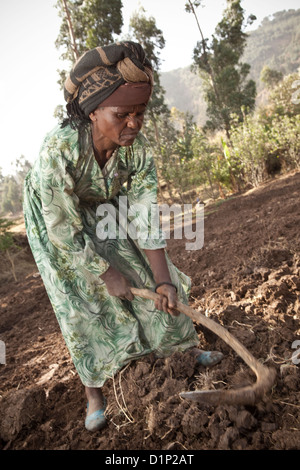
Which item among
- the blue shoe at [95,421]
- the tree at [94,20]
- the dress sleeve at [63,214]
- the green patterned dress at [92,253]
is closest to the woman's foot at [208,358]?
the green patterned dress at [92,253]

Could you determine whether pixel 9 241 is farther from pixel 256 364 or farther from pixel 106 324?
pixel 256 364

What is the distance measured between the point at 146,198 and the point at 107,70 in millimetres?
635

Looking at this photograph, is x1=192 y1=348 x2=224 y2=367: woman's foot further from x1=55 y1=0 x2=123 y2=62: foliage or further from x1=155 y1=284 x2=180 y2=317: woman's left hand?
x1=55 y1=0 x2=123 y2=62: foliage

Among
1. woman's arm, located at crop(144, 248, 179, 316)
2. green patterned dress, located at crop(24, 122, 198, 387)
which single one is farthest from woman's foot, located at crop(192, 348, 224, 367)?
woman's arm, located at crop(144, 248, 179, 316)

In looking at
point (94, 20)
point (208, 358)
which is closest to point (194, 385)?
point (208, 358)

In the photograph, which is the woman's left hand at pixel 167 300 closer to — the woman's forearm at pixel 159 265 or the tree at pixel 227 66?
the woman's forearm at pixel 159 265

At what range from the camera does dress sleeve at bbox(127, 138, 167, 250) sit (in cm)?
170

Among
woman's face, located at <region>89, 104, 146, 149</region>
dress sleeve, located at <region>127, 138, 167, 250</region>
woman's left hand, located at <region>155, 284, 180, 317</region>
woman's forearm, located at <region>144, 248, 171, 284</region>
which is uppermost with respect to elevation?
woman's face, located at <region>89, 104, 146, 149</region>

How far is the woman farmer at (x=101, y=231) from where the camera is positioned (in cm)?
141

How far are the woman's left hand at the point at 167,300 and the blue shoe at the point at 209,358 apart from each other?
0.30 m

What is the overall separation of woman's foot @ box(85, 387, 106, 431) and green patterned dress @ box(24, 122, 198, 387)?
2.4 inches

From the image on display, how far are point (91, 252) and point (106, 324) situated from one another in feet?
1.31

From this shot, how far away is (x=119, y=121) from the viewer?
55.5 inches

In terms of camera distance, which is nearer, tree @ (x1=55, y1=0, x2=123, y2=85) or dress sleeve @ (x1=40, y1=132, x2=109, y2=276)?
dress sleeve @ (x1=40, y1=132, x2=109, y2=276)
